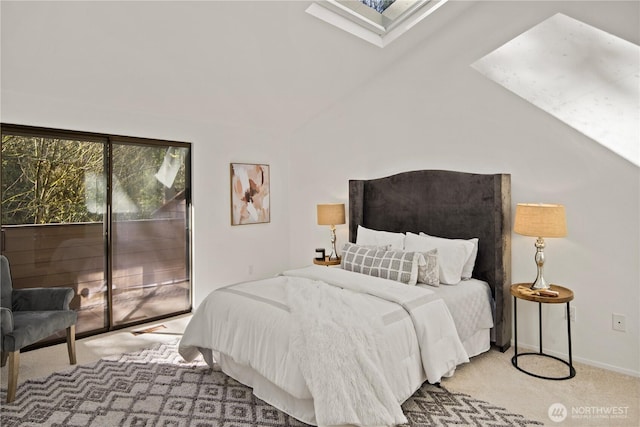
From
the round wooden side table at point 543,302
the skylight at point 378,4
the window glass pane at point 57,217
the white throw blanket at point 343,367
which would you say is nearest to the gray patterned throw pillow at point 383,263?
the round wooden side table at point 543,302

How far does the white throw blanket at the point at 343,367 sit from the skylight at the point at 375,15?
248 centimetres

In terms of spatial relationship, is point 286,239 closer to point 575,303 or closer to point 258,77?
point 258,77

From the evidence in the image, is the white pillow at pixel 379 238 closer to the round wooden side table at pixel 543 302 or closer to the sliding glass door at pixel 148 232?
the round wooden side table at pixel 543 302

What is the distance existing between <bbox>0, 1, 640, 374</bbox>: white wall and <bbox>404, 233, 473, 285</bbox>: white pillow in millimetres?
480

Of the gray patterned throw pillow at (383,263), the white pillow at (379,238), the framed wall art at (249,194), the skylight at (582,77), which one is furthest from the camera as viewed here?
the framed wall art at (249,194)

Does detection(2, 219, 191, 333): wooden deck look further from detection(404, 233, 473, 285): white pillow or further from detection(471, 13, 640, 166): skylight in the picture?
detection(471, 13, 640, 166): skylight

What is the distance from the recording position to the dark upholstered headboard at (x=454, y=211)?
10.6ft

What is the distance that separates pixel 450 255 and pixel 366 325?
136 centimetres

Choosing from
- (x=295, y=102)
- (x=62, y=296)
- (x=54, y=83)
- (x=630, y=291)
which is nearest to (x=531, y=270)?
(x=630, y=291)

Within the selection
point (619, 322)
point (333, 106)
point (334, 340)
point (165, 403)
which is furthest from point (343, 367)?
point (333, 106)

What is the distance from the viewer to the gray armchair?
8.21 feet

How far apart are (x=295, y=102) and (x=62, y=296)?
120 inches

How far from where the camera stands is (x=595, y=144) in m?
2.93

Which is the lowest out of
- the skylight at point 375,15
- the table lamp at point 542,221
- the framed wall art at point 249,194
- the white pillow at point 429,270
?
the white pillow at point 429,270
